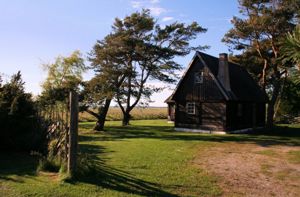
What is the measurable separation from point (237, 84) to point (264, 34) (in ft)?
30.6

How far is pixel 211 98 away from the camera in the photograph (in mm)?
27984

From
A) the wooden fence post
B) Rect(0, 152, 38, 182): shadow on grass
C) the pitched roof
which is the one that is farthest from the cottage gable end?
the wooden fence post

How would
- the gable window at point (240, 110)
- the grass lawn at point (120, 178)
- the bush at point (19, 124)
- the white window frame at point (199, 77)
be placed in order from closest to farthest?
1. the grass lawn at point (120, 178)
2. the bush at point (19, 124)
3. the white window frame at point (199, 77)
4. the gable window at point (240, 110)

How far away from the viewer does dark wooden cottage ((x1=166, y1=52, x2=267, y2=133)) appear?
27594 mm

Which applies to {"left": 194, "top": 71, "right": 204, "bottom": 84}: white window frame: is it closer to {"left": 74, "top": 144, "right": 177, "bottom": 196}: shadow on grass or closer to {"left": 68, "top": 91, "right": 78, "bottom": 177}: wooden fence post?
{"left": 74, "top": 144, "right": 177, "bottom": 196}: shadow on grass

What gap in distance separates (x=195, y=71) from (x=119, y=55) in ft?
24.9

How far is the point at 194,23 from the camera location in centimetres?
3875

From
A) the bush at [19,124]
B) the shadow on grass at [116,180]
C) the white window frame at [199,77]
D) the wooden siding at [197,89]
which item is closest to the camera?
the shadow on grass at [116,180]

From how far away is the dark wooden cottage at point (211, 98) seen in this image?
2759 centimetres

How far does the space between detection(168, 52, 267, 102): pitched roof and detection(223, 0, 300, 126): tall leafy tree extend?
3542mm

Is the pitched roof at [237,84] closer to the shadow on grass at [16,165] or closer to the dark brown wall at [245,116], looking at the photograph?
the dark brown wall at [245,116]

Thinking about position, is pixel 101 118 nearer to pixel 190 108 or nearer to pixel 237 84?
pixel 190 108

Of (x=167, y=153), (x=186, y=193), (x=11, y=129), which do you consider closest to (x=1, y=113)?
(x=11, y=129)

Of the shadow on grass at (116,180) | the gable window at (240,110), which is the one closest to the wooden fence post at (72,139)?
the shadow on grass at (116,180)
